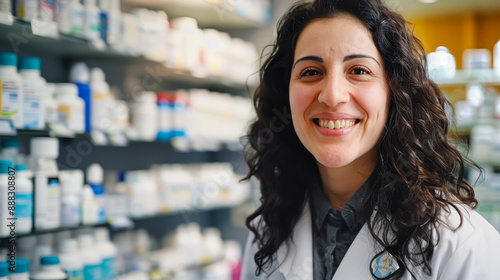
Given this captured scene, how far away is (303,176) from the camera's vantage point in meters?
1.56

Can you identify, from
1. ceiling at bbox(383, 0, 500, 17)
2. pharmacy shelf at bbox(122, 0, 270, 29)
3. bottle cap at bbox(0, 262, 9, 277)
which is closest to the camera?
bottle cap at bbox(0, 262, 9, 277)

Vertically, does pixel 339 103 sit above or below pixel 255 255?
above

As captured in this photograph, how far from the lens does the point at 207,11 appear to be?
3195mm

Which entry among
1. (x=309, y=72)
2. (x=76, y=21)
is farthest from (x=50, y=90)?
(x=309, y=72)

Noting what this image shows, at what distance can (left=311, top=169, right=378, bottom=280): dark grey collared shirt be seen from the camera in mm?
1356

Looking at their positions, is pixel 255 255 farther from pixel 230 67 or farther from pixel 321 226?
pixel 230 67

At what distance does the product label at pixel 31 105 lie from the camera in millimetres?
1817

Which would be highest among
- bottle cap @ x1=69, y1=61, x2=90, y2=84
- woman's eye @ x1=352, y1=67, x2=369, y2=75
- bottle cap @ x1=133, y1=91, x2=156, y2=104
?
bottle cap @ x1=69, y1=61, x2=90, y2=84

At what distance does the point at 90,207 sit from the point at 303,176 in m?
1.08

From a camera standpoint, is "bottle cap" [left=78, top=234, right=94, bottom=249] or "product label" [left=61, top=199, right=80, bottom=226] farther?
"bottle cap" [left=78, top=234, right=94, bottom=249]

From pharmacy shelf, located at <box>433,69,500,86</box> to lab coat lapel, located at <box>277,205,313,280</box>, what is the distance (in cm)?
302

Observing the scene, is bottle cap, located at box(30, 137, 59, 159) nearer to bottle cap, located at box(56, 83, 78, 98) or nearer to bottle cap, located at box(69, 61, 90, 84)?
bottle cap, located at box(56, 83, 78, 98)

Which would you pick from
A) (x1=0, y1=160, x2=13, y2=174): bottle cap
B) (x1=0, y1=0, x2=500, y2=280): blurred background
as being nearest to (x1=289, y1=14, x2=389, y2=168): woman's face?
(x1=0, y1=0, x2=500, y2=280): blurred background

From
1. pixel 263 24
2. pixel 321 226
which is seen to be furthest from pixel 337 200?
pixel 263 24
